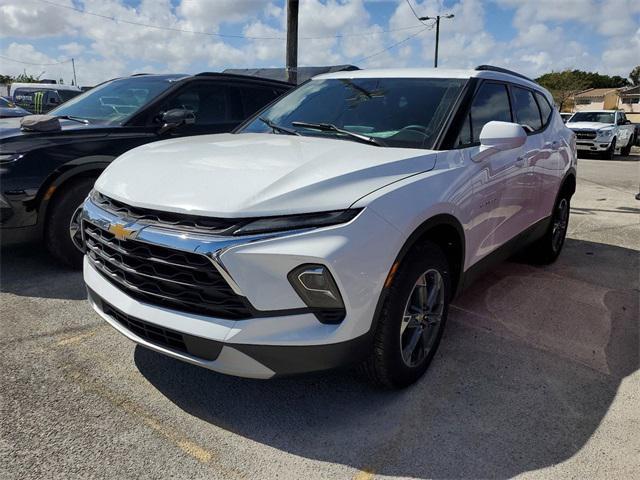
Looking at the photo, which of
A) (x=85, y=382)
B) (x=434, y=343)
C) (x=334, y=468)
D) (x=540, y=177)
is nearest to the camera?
(x=334, y=468)

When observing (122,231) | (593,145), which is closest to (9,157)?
(122,231)

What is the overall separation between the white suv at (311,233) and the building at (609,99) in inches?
3094

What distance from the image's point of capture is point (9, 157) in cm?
401

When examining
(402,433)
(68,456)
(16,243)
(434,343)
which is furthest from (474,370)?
(16,243)

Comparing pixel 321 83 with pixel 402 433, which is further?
pixel 321 83

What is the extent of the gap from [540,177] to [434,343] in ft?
6.89

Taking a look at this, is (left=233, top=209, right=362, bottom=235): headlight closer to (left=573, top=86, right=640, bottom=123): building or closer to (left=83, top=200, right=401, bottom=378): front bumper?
(left=83, top=200, right=401, bottom=378): front bumper

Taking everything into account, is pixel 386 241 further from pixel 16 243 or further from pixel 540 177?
pixel 16 243

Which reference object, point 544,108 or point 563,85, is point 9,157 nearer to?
point 544,108

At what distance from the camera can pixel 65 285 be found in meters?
4.19

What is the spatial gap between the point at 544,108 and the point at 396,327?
3.38 m

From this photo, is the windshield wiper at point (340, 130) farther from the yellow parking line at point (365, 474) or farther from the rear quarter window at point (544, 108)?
the rear quarter window at point (544, 108)

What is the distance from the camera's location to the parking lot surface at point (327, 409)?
225 centimetres

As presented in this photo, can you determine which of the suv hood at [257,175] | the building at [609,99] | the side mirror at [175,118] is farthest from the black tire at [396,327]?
the building at [609,99]
